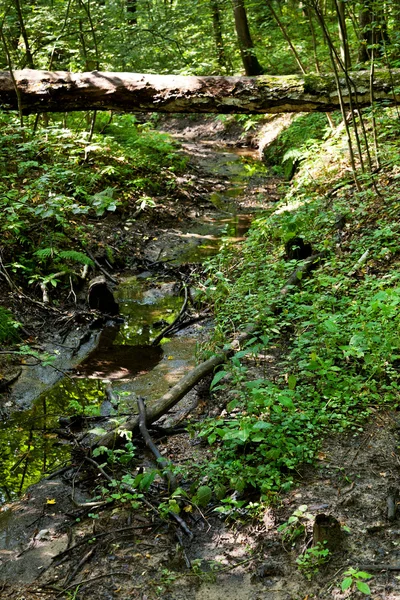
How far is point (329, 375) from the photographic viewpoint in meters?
4.58

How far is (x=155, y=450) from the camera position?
441 cm

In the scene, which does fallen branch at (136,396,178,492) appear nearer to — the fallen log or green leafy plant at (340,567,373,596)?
the fallen log

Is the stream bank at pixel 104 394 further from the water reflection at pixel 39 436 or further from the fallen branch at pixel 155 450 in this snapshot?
the fallen branch at pixel 155 450

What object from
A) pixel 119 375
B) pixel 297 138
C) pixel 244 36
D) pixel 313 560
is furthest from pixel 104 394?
pixel 244 36

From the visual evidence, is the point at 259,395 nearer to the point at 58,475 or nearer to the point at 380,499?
the point at 380,499

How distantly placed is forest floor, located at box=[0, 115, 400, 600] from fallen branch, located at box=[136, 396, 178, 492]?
16 centimetres

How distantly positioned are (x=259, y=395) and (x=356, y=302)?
176cm

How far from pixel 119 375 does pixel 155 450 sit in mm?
1983

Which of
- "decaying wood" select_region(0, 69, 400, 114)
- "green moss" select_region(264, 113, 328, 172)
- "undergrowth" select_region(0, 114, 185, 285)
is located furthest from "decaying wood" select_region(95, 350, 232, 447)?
"green moss" select_region(264, 113, 328, 172)

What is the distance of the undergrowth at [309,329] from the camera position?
407 cm

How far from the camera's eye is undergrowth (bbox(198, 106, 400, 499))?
4066 mm

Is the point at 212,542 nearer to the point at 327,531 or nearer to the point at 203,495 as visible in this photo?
the point at 203,495

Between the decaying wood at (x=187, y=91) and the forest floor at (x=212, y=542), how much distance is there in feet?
20.0

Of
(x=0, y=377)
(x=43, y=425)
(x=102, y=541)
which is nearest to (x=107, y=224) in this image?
(x=0, y=377)
